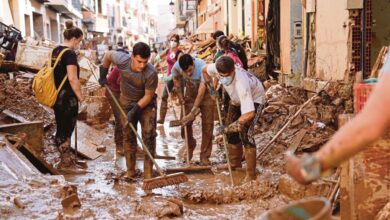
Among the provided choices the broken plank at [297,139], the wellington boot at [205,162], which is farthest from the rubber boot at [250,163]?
the wellington boot at [205,162]

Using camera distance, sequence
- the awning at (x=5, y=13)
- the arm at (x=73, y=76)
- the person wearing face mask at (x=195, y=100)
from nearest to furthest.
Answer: the arm at (x=73, y=76), the person wearing face mask at (x=195, y=100), the awning at (x=5, y=13)

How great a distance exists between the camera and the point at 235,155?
283 inches

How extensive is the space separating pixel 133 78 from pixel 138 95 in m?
0.24

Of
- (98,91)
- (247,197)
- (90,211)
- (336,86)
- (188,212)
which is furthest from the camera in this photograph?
(98,91)

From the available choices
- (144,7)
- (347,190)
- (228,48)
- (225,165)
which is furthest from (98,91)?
(144,7)

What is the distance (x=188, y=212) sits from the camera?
17.6 feet

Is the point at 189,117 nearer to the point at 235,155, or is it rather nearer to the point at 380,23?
the point at 235,155

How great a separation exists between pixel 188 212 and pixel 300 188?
1.12 metres

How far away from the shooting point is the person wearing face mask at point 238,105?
6.11 m

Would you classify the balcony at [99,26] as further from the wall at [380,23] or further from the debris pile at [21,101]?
the wall at [380,23]

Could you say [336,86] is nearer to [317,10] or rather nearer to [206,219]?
[317,10]

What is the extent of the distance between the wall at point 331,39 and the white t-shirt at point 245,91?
8.70 ft

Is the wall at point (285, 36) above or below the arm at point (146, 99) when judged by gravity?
above

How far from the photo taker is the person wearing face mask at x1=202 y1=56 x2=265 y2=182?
241 inches
